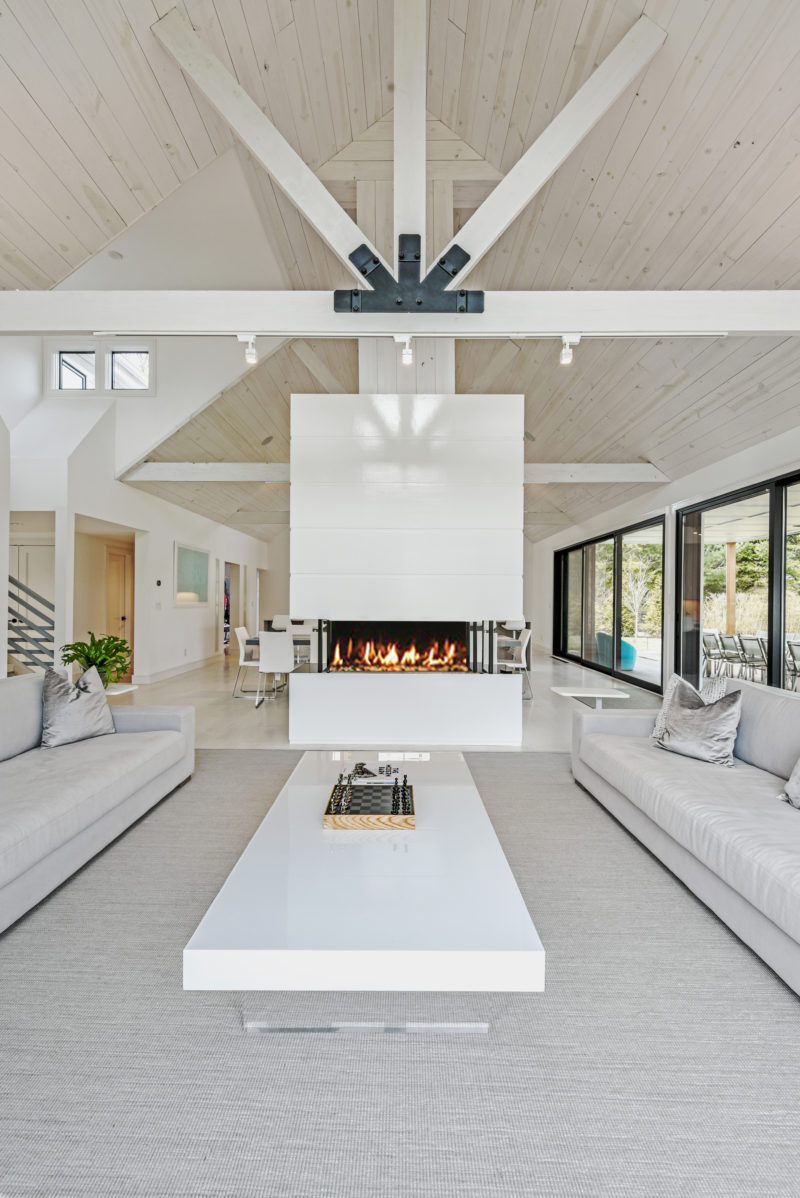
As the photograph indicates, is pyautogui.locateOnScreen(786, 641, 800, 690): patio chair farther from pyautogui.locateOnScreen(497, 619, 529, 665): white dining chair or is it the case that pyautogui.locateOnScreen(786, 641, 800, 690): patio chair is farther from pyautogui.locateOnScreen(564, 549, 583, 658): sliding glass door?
pyautogui.locateOnScreen(564, 549, 583, 658): sliding glass door

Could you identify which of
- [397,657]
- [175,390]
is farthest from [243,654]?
[175,390]

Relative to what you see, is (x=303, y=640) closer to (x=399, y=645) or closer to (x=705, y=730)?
(x=399, y=645)

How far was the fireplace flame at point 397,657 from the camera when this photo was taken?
212 inches

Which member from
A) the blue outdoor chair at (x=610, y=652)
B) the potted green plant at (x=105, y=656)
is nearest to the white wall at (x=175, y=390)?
the potted green plant at (x=105, y=656)

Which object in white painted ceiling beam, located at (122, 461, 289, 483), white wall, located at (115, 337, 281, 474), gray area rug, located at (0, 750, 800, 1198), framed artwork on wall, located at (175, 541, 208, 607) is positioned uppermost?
white wall, located at (115, 337, 281, 474)

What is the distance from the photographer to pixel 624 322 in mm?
3600

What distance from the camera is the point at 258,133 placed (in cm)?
347

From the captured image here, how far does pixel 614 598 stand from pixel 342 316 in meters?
6.62

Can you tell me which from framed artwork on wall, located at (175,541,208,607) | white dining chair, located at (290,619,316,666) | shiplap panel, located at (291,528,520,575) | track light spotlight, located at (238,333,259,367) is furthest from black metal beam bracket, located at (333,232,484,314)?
framed artwork on wall, located at (175,541,208,607)

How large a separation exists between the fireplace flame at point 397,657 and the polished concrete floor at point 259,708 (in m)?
0.77

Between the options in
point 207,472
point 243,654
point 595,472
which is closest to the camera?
point 595,472

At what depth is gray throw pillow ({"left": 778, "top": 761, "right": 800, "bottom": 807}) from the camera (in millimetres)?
2463

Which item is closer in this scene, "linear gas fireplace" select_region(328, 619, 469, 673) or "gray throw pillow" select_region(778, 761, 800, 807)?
"gray throw pillow" select_region(778, 761, 800, 807)

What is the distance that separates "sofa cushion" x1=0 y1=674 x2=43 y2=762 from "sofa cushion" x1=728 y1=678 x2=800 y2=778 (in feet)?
12.1
